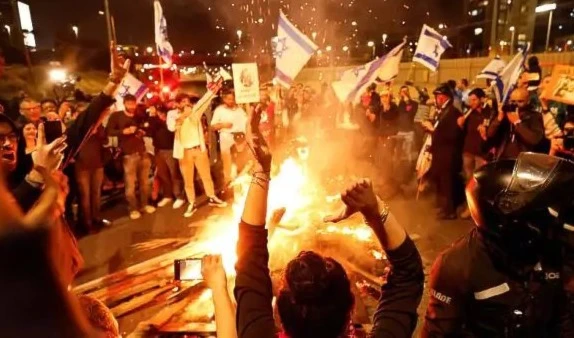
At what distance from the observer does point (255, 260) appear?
1942 mm

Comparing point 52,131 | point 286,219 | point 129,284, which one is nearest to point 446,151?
point 286,219

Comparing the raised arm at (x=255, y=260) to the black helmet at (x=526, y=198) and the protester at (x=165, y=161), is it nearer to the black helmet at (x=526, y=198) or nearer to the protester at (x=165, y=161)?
the black helmet at (x=526, y=198)

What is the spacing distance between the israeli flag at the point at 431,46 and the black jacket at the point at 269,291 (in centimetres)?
1054

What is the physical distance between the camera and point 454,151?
8.30m

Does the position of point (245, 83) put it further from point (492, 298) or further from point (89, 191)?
point (492, 298)

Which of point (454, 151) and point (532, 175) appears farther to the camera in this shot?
point (454, 151)

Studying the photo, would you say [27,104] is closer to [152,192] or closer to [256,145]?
[152,192]

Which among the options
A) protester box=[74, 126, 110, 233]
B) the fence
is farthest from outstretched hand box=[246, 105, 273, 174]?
the fence

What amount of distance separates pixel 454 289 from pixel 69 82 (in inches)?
1429

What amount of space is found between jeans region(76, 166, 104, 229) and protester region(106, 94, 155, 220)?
675mm

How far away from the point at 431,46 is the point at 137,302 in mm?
9649

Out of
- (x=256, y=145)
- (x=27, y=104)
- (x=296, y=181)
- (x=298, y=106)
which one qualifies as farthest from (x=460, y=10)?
(x=256, y=145)

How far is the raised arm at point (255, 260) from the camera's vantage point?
1805 millimetres

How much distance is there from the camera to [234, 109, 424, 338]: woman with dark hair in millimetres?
1652
